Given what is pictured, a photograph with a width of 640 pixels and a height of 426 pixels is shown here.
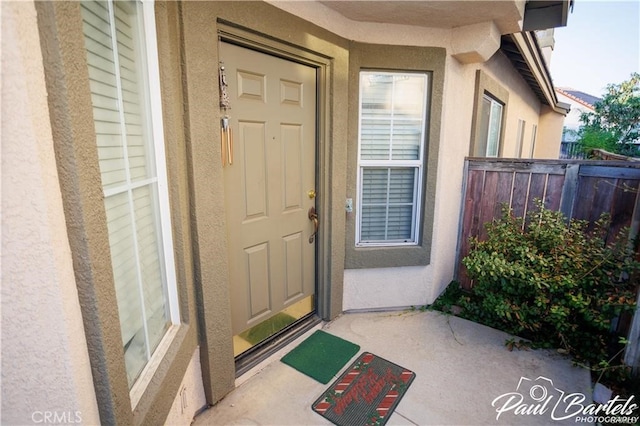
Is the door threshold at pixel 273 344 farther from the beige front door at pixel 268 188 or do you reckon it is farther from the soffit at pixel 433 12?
the soffit at pixel 433 12

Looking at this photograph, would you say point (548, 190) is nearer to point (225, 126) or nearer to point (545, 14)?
point (545, 14)

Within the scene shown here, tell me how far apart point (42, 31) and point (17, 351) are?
0.86 metres

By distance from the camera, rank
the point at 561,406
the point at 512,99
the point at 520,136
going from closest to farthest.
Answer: the point at 561,406 → the point at 512,99 → the point at 520,136

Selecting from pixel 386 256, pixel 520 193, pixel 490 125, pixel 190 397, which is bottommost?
pixel 190 397

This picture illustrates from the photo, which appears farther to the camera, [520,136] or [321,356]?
[520,136]

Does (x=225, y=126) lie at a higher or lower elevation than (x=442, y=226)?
higher

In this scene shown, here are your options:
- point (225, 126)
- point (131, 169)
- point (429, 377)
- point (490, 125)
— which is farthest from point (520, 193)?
point (131, 169)

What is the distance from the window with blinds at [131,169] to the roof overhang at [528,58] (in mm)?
3834

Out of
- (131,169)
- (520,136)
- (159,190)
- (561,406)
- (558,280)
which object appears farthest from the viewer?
(520,136)

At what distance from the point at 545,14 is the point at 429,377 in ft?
10.7

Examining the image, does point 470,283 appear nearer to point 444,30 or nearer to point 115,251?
point 444,30

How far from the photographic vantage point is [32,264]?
84 cm

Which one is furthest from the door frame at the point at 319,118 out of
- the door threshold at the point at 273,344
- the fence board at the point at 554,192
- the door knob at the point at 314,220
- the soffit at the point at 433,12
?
the fence board at the point at 554,192

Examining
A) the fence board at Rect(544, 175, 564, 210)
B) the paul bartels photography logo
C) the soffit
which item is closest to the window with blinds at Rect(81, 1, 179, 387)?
the soffit
